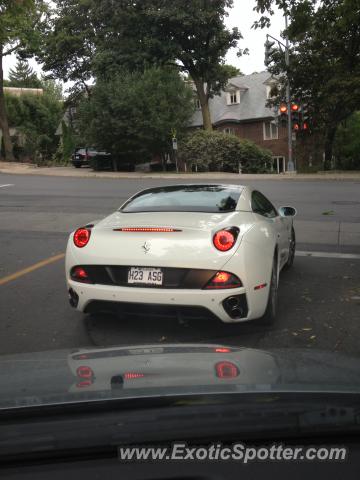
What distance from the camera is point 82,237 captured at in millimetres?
5051

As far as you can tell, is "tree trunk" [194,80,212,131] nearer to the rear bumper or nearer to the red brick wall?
the red brick wall

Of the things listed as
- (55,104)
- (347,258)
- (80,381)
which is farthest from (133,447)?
(55,104)

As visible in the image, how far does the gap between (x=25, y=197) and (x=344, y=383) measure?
17.9 m

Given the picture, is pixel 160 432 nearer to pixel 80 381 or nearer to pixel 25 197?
pixel 80 381

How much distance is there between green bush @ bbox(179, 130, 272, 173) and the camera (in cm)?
3550

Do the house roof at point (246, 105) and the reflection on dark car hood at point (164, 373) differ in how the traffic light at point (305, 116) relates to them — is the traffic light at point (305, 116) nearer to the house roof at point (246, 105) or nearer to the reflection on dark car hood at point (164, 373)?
the house roof at point (246, 105)

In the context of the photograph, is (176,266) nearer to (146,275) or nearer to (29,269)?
(146,275)

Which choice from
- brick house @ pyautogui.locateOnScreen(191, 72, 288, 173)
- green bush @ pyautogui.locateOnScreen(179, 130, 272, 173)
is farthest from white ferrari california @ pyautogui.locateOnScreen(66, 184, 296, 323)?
brick house @ pyautogui.locateOnScreen(191, 72, 288, 173)

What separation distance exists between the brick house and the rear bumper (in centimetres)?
4092

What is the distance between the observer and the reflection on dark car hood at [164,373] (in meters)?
1.97

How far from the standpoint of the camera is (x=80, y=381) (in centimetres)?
220

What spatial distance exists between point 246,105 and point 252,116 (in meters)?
1.87

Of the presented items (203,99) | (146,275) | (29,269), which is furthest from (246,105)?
(146,275)

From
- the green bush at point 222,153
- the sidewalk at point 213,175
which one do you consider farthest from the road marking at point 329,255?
the green bush at point 222,153
